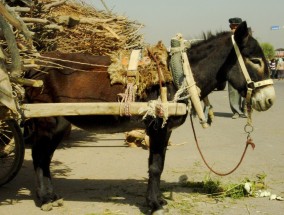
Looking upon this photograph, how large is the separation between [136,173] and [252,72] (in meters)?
2.44

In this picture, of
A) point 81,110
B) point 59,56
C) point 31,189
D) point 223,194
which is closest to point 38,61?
point 59,56

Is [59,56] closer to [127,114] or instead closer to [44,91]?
[44,91]

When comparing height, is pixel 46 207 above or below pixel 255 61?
below

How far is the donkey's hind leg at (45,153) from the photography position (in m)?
4.57

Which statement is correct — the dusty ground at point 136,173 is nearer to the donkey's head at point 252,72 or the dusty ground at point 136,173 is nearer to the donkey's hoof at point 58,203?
the donkey's hoof at point 58,203

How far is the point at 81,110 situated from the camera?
155 inches

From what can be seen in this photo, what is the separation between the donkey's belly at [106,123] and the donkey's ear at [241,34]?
133cm

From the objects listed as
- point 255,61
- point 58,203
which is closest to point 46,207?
point 58,203

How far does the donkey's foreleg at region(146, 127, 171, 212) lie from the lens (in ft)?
14.0

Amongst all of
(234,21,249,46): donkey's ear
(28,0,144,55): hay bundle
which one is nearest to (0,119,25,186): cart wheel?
(28,0,144,55): hay bundle

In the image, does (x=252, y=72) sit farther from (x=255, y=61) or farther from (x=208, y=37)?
(x=208, y=37)

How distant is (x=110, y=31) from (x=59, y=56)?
2352 mm

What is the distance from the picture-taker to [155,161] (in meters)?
4.34

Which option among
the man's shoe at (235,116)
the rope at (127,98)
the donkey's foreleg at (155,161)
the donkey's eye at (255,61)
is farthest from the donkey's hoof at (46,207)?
the man's shoe at (235,116)
